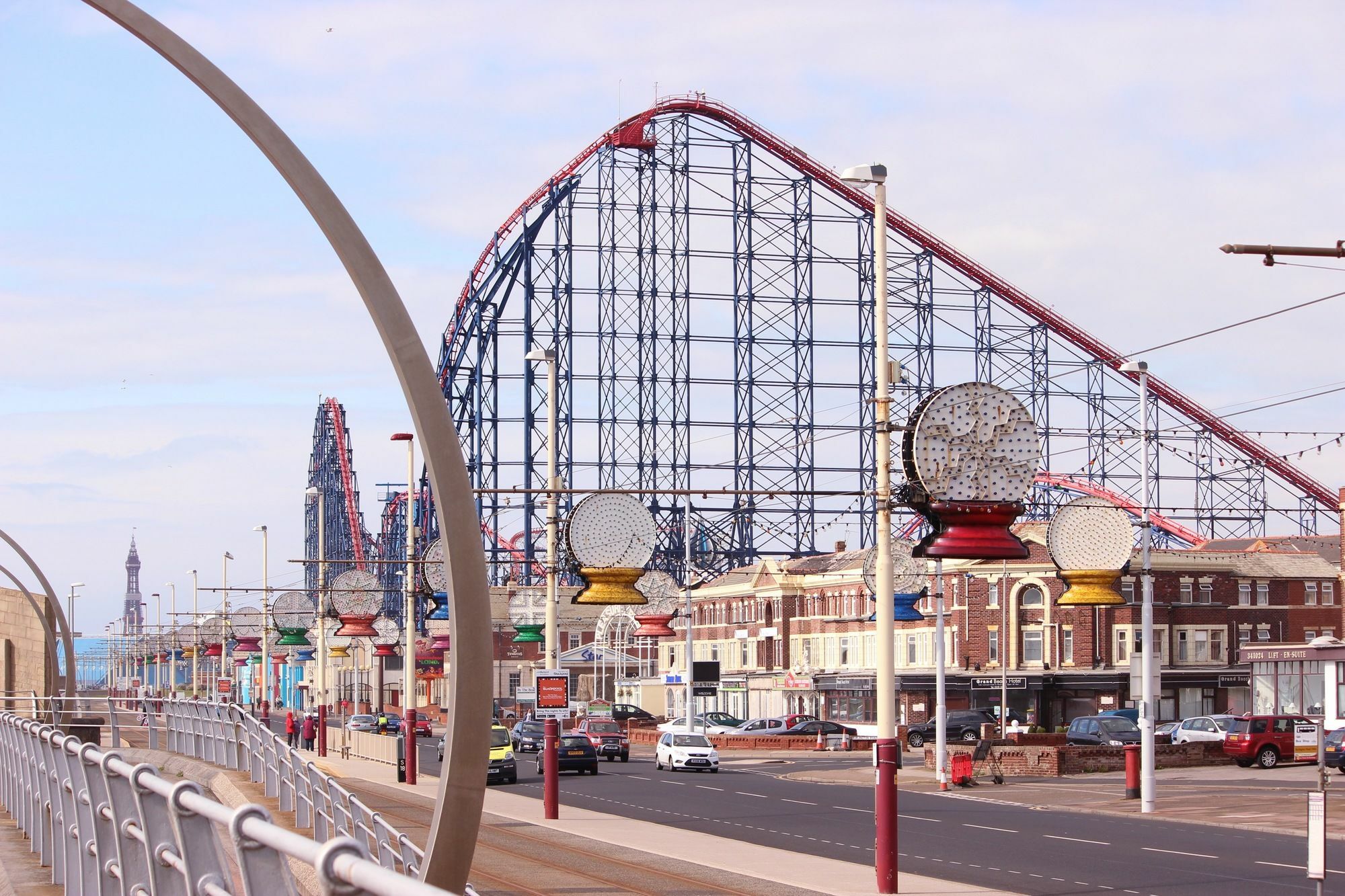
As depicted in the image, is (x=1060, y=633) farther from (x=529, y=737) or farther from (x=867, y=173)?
(x=867, y=173)

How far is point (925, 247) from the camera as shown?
79.8 m

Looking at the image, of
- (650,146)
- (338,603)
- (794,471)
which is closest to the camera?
(338,603)

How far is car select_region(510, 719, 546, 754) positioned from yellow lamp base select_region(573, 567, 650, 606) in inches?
1615

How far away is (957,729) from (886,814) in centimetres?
5073

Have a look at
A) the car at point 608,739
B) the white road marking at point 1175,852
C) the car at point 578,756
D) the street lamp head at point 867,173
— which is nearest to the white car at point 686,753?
the car at point 578,756

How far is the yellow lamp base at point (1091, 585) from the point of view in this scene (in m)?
25.3

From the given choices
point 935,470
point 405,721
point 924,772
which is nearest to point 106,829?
point 935,470

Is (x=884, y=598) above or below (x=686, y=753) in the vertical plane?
above

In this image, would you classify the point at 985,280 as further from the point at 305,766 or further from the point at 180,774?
the point at 305,766

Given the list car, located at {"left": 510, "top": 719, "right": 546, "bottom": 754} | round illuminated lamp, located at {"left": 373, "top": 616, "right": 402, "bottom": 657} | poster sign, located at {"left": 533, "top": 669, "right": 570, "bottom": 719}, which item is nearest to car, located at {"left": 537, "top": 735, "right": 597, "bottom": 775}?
car, located at {"left": 510, "top": 719, "right": 546, "bottom": 754}

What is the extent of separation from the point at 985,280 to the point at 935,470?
64812mm

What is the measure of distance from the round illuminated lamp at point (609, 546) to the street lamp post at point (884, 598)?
397 centimetres

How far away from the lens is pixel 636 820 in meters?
33.9

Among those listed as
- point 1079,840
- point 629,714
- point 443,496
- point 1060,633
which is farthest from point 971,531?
point 629,714
